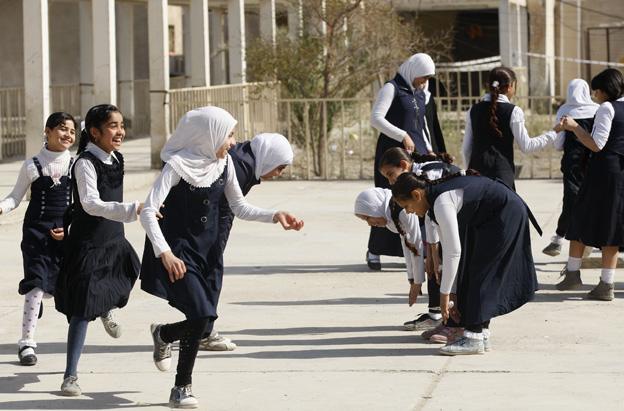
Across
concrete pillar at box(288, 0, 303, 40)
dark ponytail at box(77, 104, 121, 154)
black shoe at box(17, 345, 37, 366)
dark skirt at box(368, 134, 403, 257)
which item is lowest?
black shoe at box(17, 345, 37, 366)

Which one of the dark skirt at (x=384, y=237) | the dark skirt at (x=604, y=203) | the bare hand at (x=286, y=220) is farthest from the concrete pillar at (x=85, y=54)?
the bare hand at (x=286, y=220)

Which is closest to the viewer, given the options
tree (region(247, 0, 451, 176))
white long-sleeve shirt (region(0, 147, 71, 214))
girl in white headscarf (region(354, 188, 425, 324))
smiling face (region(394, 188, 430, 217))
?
smiling face (region(394, 188, 430, 217))

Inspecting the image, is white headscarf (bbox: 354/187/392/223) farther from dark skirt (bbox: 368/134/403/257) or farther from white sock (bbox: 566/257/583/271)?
dark skirt (bbox: 368/134/403/257)

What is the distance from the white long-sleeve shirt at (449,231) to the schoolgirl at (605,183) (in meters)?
2.21

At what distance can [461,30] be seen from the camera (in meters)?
39.2

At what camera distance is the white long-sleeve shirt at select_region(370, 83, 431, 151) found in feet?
34.6

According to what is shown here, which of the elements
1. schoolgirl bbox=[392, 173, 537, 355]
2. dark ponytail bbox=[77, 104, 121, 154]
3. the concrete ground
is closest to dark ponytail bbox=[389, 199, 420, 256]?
the concrete ground

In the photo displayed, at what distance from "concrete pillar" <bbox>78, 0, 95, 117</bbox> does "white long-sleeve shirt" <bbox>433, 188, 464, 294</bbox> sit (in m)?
17.5

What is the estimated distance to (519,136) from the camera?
966 centimetres

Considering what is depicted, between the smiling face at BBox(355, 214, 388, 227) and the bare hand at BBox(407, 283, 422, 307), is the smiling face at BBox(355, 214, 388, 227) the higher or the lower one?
the higher one

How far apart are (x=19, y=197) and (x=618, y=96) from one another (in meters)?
4.11

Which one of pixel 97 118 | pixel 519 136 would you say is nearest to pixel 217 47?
pixel 519 136

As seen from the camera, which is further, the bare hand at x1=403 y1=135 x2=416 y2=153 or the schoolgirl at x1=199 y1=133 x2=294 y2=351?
the bare hand at x1=403 y1=135 x2=416 y2=153

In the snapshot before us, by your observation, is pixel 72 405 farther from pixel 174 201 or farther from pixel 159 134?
pixel 159 134
